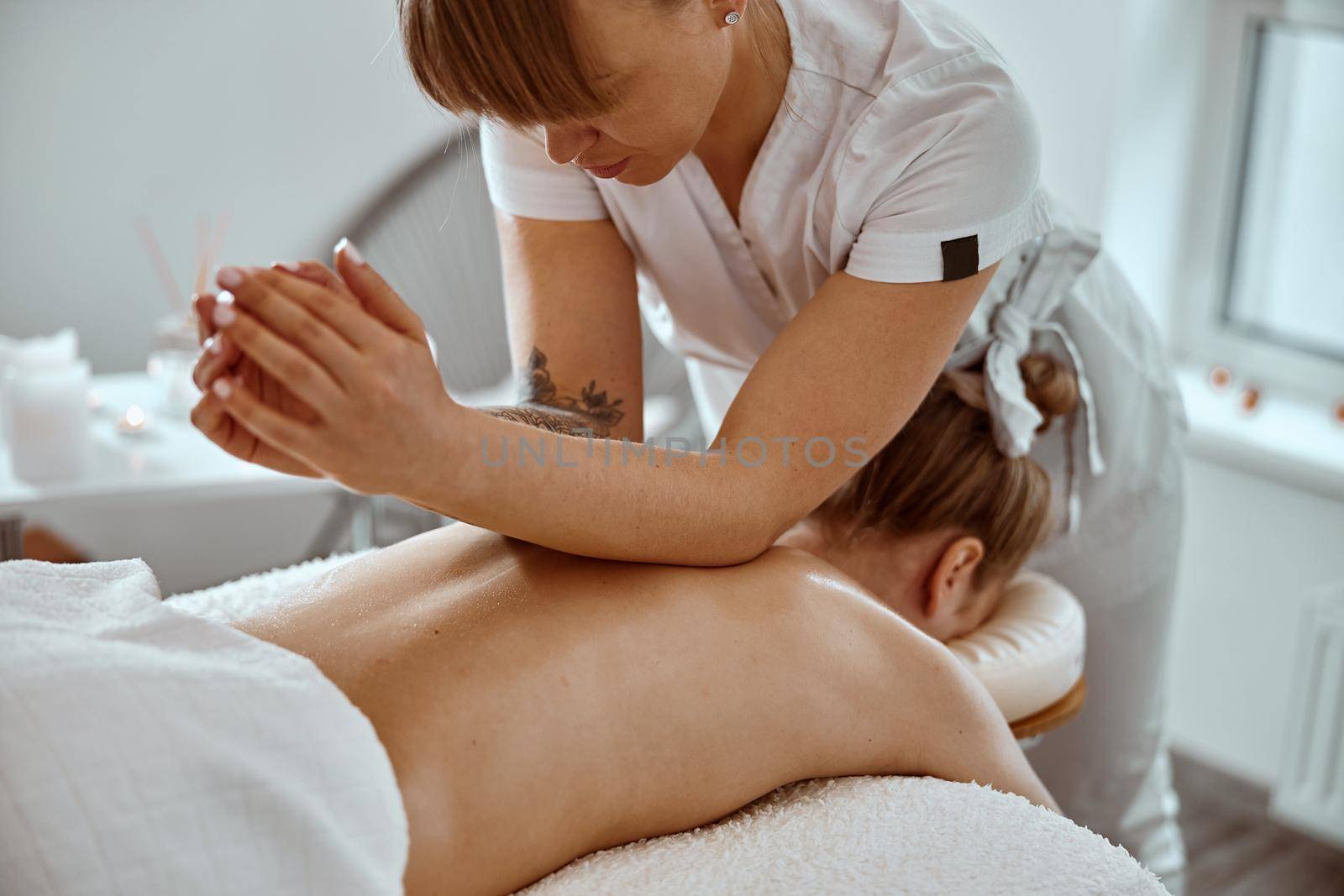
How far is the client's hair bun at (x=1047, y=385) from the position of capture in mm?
1521

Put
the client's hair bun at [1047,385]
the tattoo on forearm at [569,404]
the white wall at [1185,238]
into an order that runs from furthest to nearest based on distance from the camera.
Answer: the white wall at [1185,238]
the client's hair bun at [1047,385]
the tattoo on forearm at [569,404]

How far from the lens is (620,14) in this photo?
0.96 metres

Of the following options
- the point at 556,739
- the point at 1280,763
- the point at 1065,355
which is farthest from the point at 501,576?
the point at 1280,763

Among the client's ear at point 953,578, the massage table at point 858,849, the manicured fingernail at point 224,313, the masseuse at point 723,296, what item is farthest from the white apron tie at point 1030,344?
the manicured fingernail at point 224,313

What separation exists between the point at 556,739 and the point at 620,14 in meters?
0.51

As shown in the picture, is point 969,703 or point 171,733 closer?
point 171,733

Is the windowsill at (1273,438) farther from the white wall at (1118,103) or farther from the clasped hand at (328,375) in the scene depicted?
the clasped hand at (328,375)

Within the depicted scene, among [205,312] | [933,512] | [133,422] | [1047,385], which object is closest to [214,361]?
[205,312]

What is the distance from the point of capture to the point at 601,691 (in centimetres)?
100

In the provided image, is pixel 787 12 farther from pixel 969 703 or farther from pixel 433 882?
pixel 433 882

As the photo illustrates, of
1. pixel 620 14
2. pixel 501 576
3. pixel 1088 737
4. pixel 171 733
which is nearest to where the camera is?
pixel 171 733

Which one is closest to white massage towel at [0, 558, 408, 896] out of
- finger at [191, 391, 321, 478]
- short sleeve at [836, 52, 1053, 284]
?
finger at [191, 391, 321, 478]

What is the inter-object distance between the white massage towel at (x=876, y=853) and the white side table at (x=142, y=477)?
1.15 metres

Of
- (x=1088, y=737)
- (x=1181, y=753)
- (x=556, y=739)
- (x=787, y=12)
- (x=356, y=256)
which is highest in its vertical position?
(x=787, y=12)
